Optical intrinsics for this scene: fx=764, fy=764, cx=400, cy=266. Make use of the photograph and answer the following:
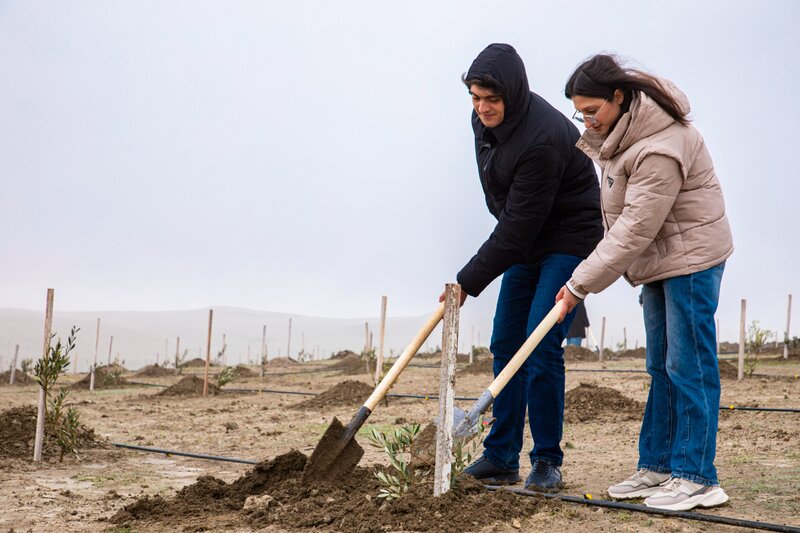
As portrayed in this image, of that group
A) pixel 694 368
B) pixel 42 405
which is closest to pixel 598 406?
pixel 694 368

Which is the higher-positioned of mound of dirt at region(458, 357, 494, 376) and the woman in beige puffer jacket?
the woman in beige puffer jacket

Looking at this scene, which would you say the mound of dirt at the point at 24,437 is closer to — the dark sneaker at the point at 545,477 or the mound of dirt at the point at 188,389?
the dark sneaker at the point at 545,477

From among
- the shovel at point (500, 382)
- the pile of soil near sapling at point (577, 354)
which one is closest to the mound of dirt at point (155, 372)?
the pile of soil near sapling at point (577, 354)

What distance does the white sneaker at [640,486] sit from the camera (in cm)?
339

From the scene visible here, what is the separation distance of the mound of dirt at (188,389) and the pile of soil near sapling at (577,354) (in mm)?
8267

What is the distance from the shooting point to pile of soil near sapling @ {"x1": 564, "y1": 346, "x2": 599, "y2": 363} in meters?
17.4

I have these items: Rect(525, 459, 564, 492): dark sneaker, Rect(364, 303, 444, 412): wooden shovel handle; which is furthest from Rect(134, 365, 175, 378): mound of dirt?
Rect(525, 459, 564, 492): dark sneaker

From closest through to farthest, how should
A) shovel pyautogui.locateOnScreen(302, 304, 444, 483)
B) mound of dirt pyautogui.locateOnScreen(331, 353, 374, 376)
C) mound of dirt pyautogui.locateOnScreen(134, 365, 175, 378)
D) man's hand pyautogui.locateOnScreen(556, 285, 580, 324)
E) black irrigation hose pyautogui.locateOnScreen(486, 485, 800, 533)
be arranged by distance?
black irrigation hose pyautogui.locateOnScreen(486, 485, 800, 533)
man's hand pyautogui.locateOnScreen(556, 285, 580, 324)
shovel pyautogui.locateOnScreen(302, 304, 444, 483)
mound of dirt pyautogui.locateOnScreen(331, 353, 374, 376)
mound of dirt pyautogui.locateOnScreen(134, 365, 175, 378)

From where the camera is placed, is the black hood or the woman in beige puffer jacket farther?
the black hood

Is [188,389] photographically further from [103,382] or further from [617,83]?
[617,83]

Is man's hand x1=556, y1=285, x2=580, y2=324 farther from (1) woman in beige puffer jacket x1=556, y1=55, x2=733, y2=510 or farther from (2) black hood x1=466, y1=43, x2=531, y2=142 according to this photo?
(2) black hood x1=466, y1=43, x2=531, y2=142

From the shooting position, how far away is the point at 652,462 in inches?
138

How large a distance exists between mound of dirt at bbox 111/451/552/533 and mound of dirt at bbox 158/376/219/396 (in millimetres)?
8481

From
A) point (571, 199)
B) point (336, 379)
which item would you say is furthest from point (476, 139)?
point (336, 379)
